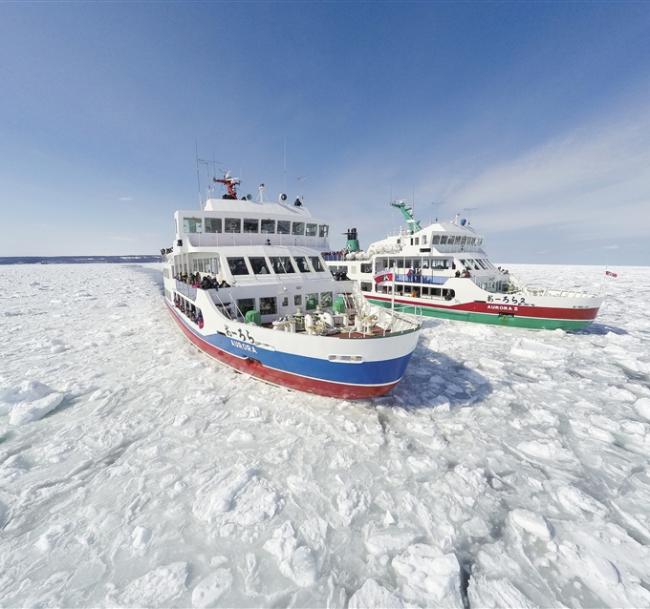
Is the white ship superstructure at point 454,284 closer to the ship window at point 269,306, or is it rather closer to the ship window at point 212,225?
the ship window at point 269,306

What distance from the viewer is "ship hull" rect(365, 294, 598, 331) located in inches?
575

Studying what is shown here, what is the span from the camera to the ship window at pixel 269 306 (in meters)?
10.8

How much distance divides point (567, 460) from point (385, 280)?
58.9 ft

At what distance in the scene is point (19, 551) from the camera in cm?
391

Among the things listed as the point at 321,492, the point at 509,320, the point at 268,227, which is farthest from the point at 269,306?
the point at 509,320

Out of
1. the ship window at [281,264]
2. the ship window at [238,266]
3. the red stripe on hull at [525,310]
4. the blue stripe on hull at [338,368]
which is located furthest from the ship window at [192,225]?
the red stripe on hull at [525,310]

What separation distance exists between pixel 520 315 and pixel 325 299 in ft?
39.2

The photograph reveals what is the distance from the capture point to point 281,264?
12.0 metres

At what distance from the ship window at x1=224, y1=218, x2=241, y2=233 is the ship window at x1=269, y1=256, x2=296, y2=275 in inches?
104

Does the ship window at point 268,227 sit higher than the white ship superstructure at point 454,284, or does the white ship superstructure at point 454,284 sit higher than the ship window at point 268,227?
the ship window at point 268,227

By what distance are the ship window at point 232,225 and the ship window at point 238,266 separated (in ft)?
7.60

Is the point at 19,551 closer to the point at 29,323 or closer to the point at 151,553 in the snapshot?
the point at 151,553

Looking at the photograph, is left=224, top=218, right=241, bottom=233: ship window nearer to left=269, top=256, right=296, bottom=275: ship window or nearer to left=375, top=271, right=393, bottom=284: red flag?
left=269, top=256, right=296, bottom=275: ship window

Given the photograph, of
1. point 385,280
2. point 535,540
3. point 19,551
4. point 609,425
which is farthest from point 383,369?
point 385,280
